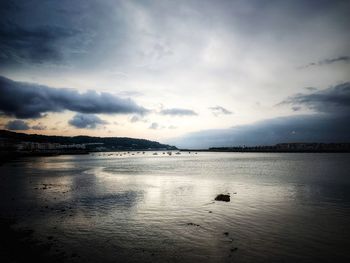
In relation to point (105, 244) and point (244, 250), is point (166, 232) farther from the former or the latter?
point (244, 250)

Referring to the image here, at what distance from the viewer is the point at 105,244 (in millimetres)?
12180

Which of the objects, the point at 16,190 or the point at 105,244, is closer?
the point at 105,244

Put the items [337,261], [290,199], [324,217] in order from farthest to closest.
Answer: [290,199]
[324,217]
[337,261]

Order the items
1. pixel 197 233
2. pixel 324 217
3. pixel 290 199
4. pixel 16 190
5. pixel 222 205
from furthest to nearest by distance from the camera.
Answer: pixel 16 190
pixel 290 199
pixel 222 205
pixel 324 217
pixel 197 233

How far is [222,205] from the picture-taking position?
2097 cm

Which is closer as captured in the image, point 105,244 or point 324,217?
point 105,244

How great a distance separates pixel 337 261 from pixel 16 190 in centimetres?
3137

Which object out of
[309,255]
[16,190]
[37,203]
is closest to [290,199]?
[309,255]

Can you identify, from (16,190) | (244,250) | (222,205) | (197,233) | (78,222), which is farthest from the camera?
(16,190)

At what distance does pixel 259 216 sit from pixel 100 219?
1107 centimetres

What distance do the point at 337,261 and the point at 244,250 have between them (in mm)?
3804

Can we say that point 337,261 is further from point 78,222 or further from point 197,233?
point 78,222

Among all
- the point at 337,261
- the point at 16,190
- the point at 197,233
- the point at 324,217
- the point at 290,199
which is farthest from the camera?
the point at 16,190

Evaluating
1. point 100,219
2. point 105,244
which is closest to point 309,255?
point 105,244
